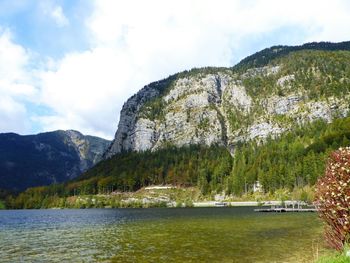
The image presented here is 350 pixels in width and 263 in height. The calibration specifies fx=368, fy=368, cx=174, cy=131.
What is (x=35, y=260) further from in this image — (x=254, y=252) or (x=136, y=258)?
(x=254, y=252)

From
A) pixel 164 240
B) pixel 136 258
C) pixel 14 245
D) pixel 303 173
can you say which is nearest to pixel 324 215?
pixel 136 258

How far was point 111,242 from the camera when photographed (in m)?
62.2

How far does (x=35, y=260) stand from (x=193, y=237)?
1067 inches

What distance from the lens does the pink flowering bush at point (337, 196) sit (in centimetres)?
2733

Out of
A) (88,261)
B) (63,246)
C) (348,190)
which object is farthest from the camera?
(63,246)

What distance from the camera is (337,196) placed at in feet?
91.1

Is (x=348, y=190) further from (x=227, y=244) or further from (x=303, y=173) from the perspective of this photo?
(x=303, y=173)

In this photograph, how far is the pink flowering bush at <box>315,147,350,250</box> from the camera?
27328mm

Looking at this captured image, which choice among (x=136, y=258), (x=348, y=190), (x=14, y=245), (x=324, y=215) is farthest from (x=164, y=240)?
(x=348, y=190)

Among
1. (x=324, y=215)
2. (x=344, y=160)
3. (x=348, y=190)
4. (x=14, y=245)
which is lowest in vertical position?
(x=14, y=245)

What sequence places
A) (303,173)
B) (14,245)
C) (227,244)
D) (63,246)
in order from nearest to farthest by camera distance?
(227,244) → (63,246) → (14,245) → (303,173)

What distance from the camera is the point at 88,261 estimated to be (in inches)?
1764

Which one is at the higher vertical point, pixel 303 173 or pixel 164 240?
pixel 303 173

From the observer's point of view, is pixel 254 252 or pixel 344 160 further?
pixel 254 252
